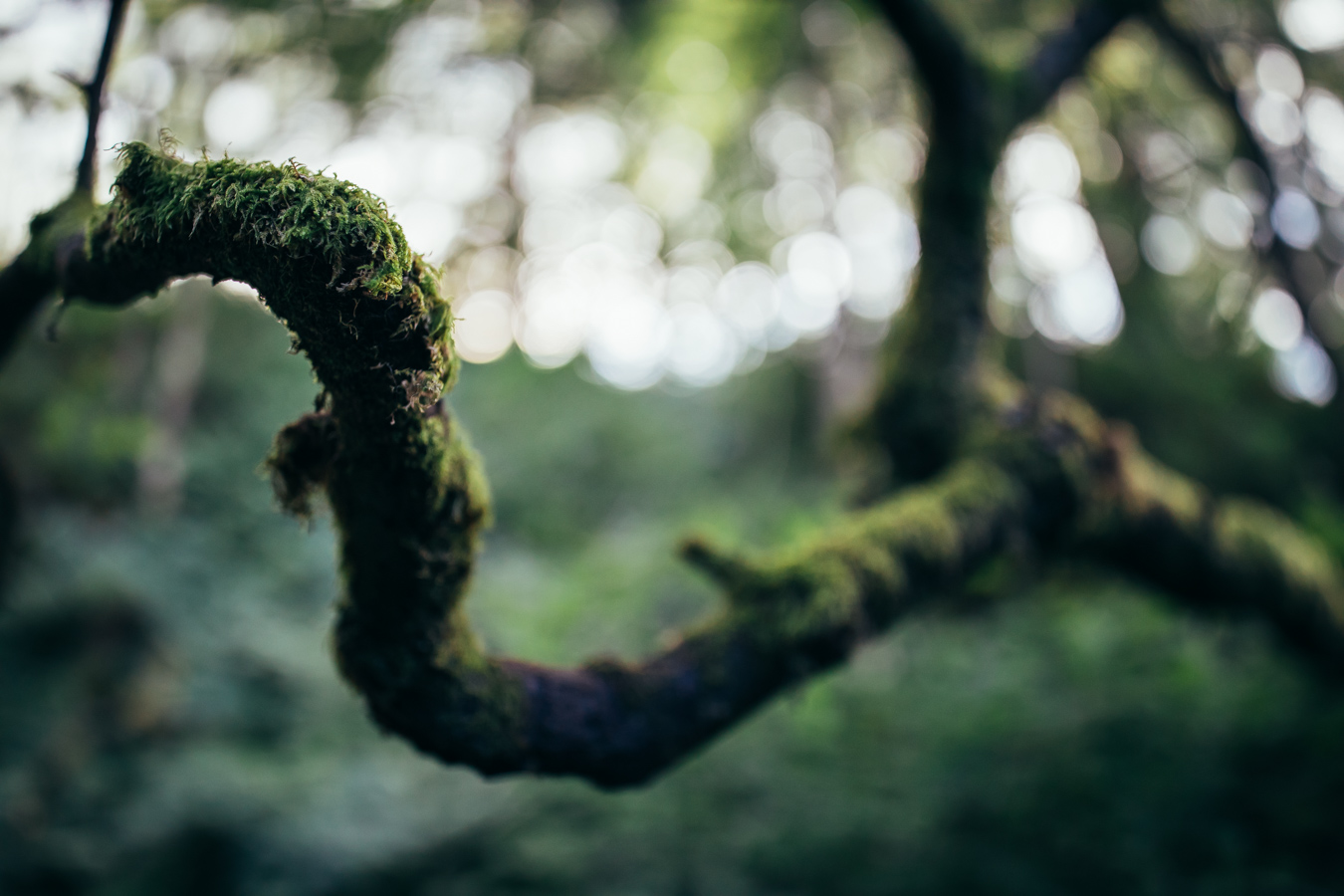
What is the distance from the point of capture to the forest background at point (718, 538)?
15.0 ft

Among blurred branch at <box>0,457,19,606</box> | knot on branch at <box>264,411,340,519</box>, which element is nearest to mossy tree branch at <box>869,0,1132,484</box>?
knot on branch at <box>264,411,340,519</box>

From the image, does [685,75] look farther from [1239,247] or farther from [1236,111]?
[1239,247]

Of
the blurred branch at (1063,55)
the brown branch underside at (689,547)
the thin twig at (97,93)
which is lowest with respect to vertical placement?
the brown branch underside at (689,547)

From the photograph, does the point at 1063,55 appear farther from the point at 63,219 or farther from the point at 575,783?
the point at 575,783

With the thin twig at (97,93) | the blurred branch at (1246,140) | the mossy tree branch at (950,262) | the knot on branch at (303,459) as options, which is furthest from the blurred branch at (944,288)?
the thin twig at (97,93)

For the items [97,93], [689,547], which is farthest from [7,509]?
[689,547]

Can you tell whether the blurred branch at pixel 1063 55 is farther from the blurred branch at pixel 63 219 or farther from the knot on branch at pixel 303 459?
the blurred branch at pixel 63 219

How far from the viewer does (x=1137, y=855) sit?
4.18 metres

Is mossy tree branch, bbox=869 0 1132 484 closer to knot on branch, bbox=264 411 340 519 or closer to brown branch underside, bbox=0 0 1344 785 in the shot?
brown branch underside, bbox=0 0 1344 785

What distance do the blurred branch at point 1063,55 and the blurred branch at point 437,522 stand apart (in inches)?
59.2

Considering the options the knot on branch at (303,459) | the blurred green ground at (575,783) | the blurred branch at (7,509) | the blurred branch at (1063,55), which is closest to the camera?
the knot on branch at (303,459)

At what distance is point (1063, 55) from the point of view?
3.55 metres

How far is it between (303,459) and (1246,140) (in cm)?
569

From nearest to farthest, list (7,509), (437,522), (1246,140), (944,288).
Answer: (437,522) → (7,509) → (944,288) → (1246,140)
